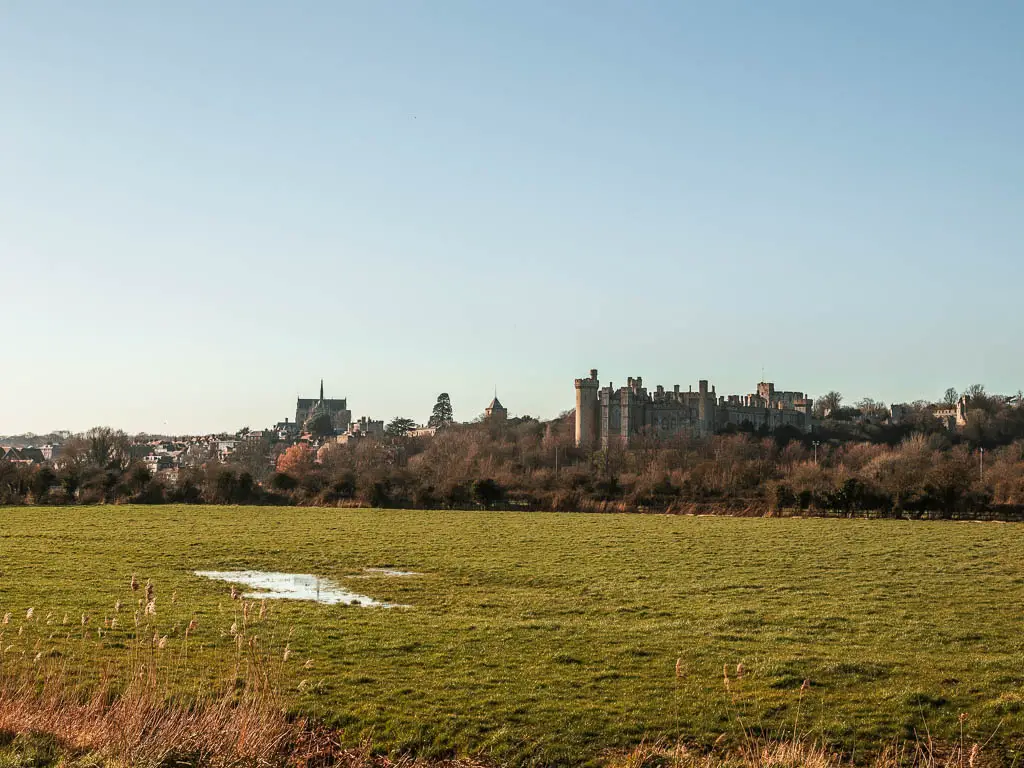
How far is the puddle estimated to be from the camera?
17828 mm

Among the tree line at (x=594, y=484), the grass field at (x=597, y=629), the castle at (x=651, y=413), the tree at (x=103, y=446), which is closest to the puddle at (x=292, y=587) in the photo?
the grass field at (x=597, y=629)

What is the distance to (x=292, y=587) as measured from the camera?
775 inches

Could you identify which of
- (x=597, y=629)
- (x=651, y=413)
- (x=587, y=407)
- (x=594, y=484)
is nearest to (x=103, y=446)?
(x=594, y=484)

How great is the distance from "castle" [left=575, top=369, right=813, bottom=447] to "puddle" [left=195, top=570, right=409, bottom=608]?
7681 centimetres

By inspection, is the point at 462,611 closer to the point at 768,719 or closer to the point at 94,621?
the point at 94,621

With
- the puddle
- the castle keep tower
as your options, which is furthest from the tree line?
the puddle

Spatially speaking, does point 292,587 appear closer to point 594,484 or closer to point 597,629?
point 597,629

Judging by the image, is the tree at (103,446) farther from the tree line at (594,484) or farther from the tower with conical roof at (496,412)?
the tower with conical roof at (496,412)

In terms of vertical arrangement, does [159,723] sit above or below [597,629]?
above

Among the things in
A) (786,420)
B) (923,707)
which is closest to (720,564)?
(923,707)

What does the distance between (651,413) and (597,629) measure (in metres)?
95.7

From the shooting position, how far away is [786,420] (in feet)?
393

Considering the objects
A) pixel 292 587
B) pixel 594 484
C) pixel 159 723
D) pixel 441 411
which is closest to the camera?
pixel 159 723

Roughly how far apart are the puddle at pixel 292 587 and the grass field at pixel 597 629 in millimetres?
533
